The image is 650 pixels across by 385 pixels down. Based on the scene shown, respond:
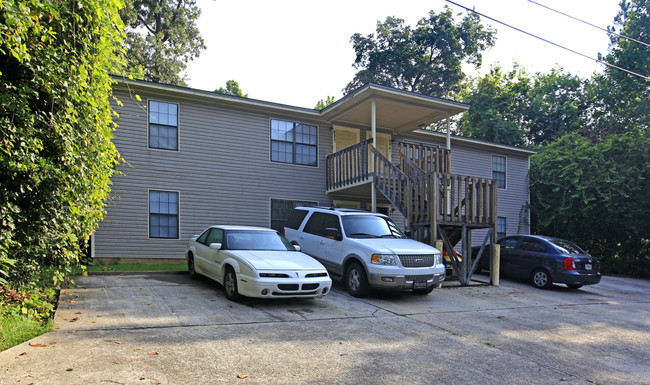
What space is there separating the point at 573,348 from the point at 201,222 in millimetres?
11333

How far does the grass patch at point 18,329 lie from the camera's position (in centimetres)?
517

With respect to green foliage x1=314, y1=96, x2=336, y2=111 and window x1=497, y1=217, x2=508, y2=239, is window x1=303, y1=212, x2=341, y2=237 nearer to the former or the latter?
window x1=497, y1=217, x2=508, y2=239

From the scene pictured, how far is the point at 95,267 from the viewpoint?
12.5 m

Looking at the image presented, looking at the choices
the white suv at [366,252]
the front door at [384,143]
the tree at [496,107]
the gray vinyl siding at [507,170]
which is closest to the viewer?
the white suv at [366,252]

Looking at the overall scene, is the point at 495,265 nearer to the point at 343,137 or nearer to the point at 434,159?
the point at 434,159

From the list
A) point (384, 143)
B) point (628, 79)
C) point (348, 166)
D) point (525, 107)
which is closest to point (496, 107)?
point (525, 107)

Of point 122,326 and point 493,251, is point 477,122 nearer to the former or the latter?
point 493,251

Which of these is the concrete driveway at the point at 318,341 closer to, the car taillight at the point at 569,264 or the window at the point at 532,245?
the car taillight at the point at 569,264

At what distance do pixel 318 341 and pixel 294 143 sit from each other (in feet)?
36.6

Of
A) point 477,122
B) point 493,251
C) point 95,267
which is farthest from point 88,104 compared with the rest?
point 477,122

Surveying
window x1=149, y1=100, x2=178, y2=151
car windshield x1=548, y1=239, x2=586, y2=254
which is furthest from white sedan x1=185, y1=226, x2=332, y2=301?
car windshield x1=548, y1=239, x2=586, y2=254

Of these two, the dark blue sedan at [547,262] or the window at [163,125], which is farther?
the window at [163,125]

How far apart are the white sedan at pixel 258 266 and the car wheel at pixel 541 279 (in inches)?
297

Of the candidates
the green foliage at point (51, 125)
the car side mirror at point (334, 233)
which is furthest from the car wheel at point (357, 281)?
the green foliage at point (51, 125)
